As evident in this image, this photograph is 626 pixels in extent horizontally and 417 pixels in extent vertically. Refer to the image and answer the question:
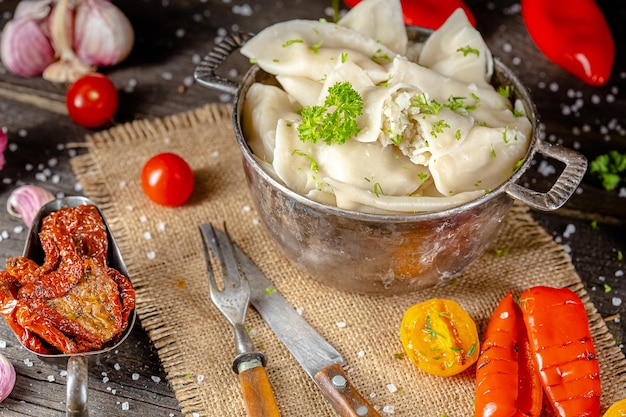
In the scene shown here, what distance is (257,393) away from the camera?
247cm

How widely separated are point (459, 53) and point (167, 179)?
4.06ft

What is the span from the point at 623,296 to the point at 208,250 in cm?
162

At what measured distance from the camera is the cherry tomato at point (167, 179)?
10.2 ft

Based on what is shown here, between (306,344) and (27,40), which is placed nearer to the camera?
(306,344)

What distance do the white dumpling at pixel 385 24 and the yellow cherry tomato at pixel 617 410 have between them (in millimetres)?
1463

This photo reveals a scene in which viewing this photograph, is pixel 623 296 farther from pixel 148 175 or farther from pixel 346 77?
pixel 148 175

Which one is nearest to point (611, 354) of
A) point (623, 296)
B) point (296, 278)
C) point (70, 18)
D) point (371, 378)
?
point (623, 296)

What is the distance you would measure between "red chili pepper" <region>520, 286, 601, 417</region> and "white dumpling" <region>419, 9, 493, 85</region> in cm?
85

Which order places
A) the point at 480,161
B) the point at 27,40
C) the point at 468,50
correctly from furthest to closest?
1. the point at 27,40
2. the point at 468,50
3. the point at 480,161

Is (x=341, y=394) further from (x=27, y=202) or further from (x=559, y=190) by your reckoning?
(x=27, y=202)

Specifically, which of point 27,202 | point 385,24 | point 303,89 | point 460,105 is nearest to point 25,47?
point 27,202

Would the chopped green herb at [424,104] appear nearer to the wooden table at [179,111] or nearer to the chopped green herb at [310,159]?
the chopped green herb at [310,159]

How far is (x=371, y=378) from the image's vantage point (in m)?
2.65

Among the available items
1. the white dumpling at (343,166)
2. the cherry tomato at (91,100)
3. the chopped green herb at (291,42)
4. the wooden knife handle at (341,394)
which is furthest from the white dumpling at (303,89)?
the cherry tomato at (91,100)
